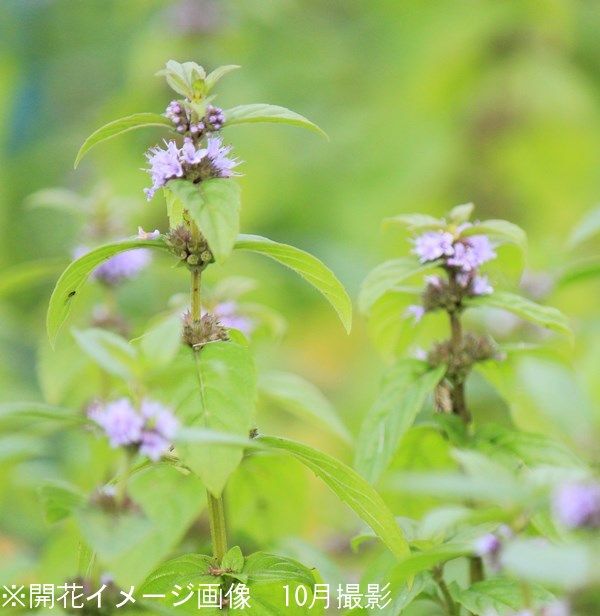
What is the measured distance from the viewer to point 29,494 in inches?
62.1

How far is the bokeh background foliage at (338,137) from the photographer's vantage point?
2.66m

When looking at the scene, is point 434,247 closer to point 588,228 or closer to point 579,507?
point 588,228

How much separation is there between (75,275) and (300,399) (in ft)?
1.37

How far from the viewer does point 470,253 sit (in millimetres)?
1039

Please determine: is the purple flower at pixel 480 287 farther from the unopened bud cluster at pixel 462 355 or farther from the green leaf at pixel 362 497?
the green leaf at pixel 362 497

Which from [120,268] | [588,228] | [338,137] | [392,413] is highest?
[338,137]

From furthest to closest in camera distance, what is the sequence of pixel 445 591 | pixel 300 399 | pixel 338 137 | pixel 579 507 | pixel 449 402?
pixel 338 137
pixel 300 399
pixel 449 402
pixel 445 591
pixel 579 507

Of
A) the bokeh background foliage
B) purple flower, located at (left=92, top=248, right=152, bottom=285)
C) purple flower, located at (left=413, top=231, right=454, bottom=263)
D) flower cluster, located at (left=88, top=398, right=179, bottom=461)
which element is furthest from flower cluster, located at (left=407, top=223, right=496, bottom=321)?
the bokeh background foliage

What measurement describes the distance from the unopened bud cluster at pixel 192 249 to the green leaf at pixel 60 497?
227 millimetres

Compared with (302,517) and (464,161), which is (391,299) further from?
(464,161)

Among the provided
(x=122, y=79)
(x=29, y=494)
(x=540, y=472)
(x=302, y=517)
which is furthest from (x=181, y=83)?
(x=122, y=79)

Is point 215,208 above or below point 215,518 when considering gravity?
above

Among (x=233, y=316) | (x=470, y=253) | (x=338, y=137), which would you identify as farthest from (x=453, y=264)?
(x=338, y=137)

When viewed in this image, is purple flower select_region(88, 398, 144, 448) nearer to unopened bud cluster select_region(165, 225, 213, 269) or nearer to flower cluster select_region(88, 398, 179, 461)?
flower cluster select_region(88, 398, 179, 461)
